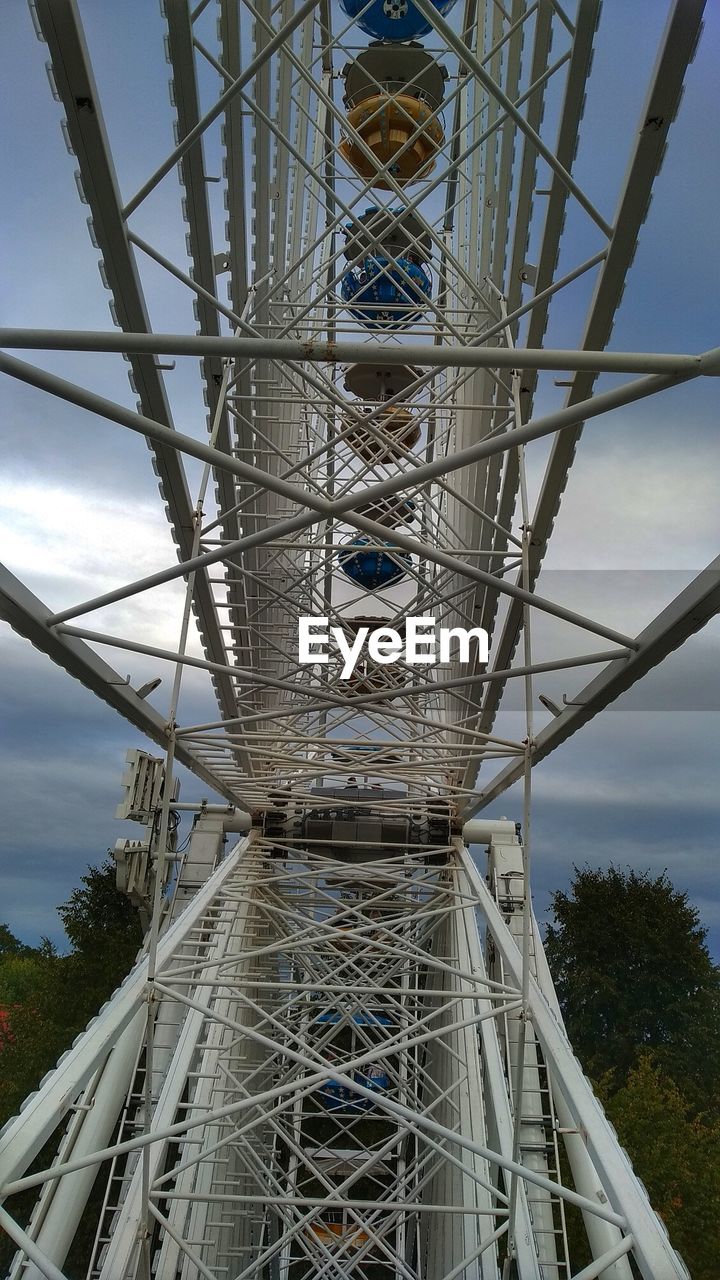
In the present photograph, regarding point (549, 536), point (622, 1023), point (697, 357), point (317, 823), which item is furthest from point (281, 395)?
point (622, 1023)

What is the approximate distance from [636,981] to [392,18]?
26923mm

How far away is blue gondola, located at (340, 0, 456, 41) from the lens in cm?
1183

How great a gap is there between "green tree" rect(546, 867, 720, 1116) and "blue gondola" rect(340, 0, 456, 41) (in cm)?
2485

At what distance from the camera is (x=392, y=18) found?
11906 mm

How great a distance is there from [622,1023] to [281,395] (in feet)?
78.5

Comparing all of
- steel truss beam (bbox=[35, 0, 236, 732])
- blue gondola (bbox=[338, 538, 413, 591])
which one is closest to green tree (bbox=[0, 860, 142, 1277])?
blue gondola (bbox=[338, 538, 413, 591])

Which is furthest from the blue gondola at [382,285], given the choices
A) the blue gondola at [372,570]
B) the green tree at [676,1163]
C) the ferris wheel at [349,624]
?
the green tree at [676,1163]

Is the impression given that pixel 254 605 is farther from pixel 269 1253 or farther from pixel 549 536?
pixel 269 1253

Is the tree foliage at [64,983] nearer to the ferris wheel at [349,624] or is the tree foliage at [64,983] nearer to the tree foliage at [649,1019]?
the ferris wheel at [349,624]

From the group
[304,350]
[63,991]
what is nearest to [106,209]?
[304,350]

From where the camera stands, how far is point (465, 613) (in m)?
12.2

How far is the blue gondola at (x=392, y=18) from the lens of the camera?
11.8 m

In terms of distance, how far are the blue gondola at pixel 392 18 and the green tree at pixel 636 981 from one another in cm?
2485

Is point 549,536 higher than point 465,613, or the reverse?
point 465,613
